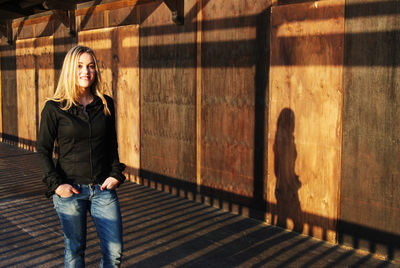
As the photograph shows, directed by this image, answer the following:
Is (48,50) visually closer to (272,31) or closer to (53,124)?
(272,31)

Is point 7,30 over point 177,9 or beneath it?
over

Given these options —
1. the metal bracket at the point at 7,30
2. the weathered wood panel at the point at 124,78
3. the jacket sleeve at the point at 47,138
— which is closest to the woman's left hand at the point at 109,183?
the jacket sleeve at the point at 47,138

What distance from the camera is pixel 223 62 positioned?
6.95 m

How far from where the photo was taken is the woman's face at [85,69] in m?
3.22

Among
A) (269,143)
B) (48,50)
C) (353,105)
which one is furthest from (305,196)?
(48,50)

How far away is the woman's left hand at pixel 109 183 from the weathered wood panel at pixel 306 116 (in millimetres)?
3093

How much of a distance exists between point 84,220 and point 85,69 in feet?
3.60

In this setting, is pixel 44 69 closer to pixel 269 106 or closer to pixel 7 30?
pixel 7 30

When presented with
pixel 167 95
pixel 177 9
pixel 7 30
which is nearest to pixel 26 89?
pixel 7 30

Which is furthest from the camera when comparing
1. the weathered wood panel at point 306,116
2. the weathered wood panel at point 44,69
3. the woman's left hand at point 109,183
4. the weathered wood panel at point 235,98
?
the weathered wood panel at point 44,69

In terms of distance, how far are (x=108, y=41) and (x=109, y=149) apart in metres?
6.26

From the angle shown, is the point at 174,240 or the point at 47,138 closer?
the point at 47,138

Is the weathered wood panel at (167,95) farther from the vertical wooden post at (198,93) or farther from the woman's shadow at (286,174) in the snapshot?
the woman's shadow at (286,174)

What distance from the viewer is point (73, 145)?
10.6 ft
